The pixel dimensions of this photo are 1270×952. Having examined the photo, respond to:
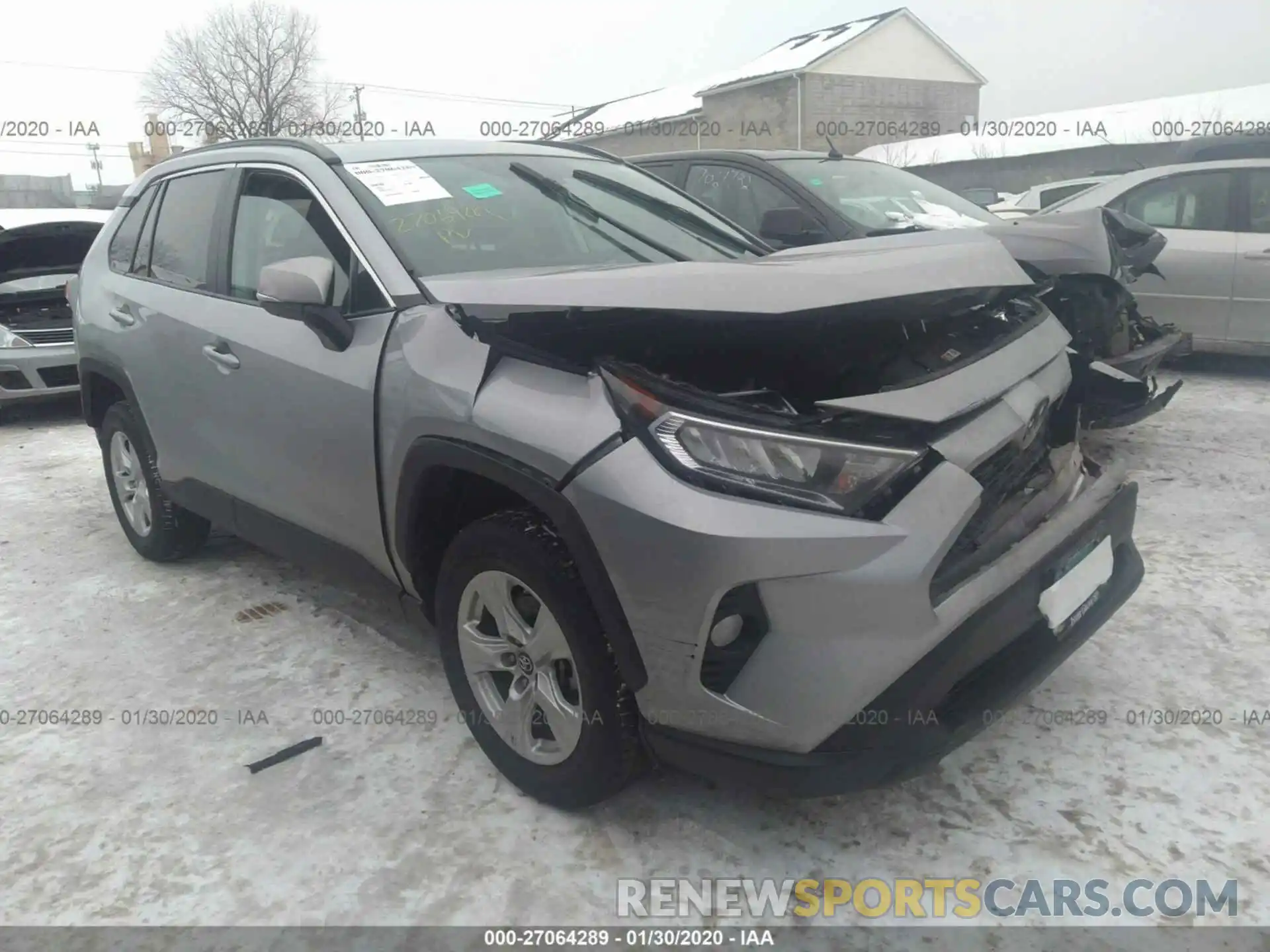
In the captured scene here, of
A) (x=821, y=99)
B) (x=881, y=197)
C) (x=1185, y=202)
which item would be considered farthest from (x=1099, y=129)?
(x=881, y=197)

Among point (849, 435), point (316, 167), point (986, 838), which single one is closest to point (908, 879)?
point (986, 838)

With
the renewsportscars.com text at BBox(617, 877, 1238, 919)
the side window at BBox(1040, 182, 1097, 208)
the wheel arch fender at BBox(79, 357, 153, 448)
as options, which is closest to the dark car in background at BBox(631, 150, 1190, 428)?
the renewsportscars.com text at BBox(617, 877, 1238, 919)

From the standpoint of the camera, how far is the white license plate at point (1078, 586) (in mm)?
2191

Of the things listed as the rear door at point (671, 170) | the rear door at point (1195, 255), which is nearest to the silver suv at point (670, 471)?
the rear door at point (671, 170)

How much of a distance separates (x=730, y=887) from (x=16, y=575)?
3745 millimetres

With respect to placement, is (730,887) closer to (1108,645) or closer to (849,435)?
(849,435)

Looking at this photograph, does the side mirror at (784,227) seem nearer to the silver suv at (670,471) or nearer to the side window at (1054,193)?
the silver suv at (670,471)

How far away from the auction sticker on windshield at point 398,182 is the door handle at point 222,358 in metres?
0.75

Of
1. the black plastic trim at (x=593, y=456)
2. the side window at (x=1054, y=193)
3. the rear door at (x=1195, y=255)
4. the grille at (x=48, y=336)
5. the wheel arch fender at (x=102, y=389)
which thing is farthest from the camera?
the side window at (x=1054, y=193)

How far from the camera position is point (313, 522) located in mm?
3012

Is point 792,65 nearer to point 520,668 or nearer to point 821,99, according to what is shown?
point 821,99

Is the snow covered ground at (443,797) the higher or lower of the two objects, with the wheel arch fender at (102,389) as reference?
lower

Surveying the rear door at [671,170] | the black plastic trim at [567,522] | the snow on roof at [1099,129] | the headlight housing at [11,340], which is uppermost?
the snow on roof at [1099,129]

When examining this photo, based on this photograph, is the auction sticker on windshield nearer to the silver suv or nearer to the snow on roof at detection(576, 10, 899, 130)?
the silver suv
